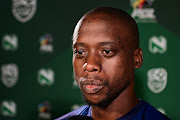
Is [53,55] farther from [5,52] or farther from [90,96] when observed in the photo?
[90,96]

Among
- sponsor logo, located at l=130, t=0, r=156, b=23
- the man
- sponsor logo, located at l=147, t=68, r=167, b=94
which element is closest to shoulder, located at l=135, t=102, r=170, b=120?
the man

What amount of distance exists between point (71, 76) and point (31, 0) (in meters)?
0.61

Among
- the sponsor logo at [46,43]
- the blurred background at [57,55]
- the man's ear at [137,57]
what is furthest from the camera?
the sponsor logo at [46,43]

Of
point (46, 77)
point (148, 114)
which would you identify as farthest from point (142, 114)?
point (46, 77)

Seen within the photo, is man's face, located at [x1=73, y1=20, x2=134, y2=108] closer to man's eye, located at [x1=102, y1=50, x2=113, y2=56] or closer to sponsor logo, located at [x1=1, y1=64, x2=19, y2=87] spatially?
man's eye, located at [x1=102, y1=50, x2=113, y2=56]

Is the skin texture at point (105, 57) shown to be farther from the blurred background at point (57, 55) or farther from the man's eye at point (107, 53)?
the blurred background at point (57, 55)

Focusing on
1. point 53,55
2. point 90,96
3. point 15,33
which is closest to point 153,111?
point 90,96

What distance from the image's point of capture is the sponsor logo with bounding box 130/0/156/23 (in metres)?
1.47

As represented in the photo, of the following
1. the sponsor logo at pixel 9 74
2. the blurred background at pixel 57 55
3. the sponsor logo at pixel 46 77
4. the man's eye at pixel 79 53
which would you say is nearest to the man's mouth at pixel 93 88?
the man's eye at pixel 79 53

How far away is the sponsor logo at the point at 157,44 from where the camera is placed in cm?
146

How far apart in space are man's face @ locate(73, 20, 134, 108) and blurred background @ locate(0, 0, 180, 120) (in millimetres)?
823

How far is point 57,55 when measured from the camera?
63.9 inches

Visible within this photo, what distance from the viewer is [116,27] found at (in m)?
0.68

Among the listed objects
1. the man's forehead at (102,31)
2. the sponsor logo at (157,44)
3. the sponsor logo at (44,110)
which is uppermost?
the man's forehead at (102,31)
